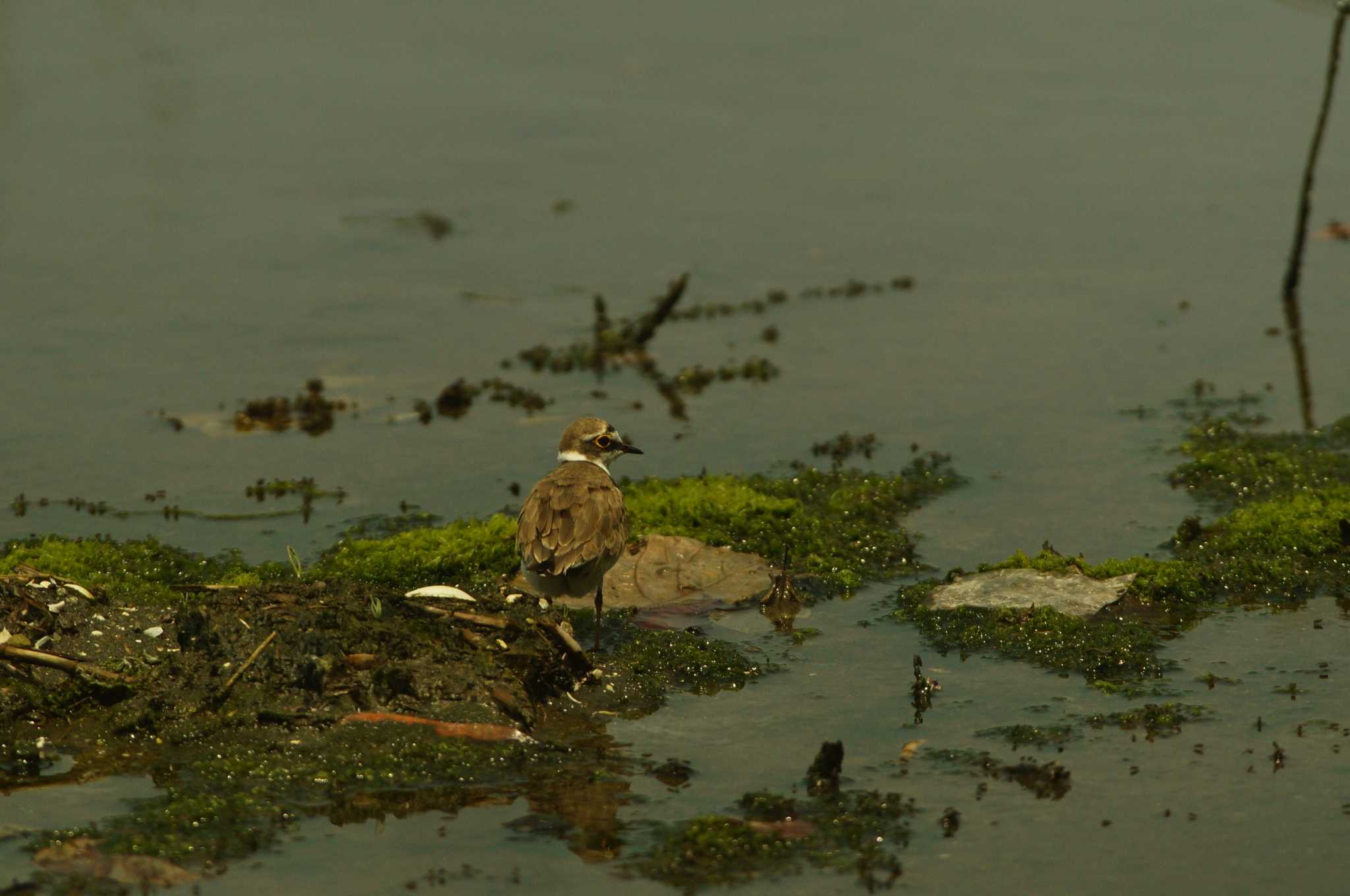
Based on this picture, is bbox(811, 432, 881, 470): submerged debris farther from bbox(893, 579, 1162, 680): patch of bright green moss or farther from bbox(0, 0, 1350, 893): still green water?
bbox(893, 579, 1162, 680): patch of bright green moss

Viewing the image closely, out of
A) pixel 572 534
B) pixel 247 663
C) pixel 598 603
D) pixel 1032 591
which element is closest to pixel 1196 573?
pixel 1032 591

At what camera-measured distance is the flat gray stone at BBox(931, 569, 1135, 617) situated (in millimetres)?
10359

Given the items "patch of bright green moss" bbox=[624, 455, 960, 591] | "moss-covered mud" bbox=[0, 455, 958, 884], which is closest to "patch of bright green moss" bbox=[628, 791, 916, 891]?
"moss-covered mud" bbox=[0, 455, 958, 884]

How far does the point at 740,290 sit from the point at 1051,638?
8.55 m

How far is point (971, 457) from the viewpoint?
13.5 m

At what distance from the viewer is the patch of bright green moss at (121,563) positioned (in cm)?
1070

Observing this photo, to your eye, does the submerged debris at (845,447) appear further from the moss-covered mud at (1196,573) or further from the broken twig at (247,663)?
the broken twig at (247,663)

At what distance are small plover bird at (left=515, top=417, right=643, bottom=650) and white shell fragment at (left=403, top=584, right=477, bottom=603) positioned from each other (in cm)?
55

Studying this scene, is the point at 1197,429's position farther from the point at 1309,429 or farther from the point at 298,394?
the point at 298,394

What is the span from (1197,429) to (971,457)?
6.03 feet

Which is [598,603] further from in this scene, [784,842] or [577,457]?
[784,842]

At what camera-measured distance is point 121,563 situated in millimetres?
11211

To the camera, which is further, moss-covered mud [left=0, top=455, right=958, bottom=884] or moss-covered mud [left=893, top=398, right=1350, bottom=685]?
moss-covered mud [left=893, top=398, right=1350, bottom=685]

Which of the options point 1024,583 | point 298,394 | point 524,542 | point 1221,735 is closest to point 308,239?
point 298,394
